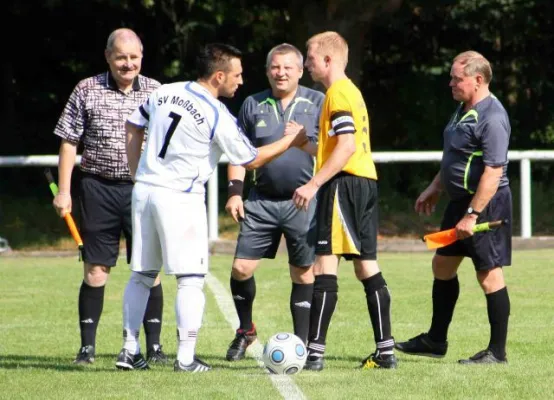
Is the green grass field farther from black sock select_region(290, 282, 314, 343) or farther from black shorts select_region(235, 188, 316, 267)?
black shorts select_region(235, 188, 316, 267)

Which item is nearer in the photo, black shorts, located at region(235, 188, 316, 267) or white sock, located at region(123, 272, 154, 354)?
white sock, located at region(123, 272, 154, 354)

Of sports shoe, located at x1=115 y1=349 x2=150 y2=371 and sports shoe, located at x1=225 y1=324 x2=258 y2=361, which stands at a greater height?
sports shoe, located at x1=115 y1=349 x2=150 y2=371

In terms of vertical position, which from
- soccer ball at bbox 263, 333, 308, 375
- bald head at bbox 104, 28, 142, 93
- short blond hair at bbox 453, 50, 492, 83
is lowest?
soccer ball at bbox 263, 333, 308, 375

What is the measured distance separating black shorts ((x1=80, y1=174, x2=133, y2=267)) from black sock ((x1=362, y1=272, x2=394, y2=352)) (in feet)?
5.64

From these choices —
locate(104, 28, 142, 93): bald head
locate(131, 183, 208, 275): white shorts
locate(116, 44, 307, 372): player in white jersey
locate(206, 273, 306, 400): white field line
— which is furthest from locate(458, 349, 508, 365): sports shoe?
locate(104, 28, 142, 93): bald head

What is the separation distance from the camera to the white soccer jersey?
316 inches

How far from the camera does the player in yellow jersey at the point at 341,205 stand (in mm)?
8305

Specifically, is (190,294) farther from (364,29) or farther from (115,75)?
(364,29)

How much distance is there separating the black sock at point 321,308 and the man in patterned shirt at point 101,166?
1.20 meters

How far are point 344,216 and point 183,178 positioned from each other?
3.42 ft

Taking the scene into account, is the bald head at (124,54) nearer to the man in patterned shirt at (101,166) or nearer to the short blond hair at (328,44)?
the man in patterned shirt at (101,166)

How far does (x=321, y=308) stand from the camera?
845cm

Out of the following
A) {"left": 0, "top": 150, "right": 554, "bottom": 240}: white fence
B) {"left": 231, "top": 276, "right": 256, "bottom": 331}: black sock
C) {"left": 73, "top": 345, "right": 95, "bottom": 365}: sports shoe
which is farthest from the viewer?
{"left": 0, "top": 150, "right": 554, "bottom": 240}: white fence

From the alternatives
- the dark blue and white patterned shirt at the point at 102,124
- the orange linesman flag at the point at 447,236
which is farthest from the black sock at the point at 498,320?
the dark blue and white patterned shirt at the point at 102,124
